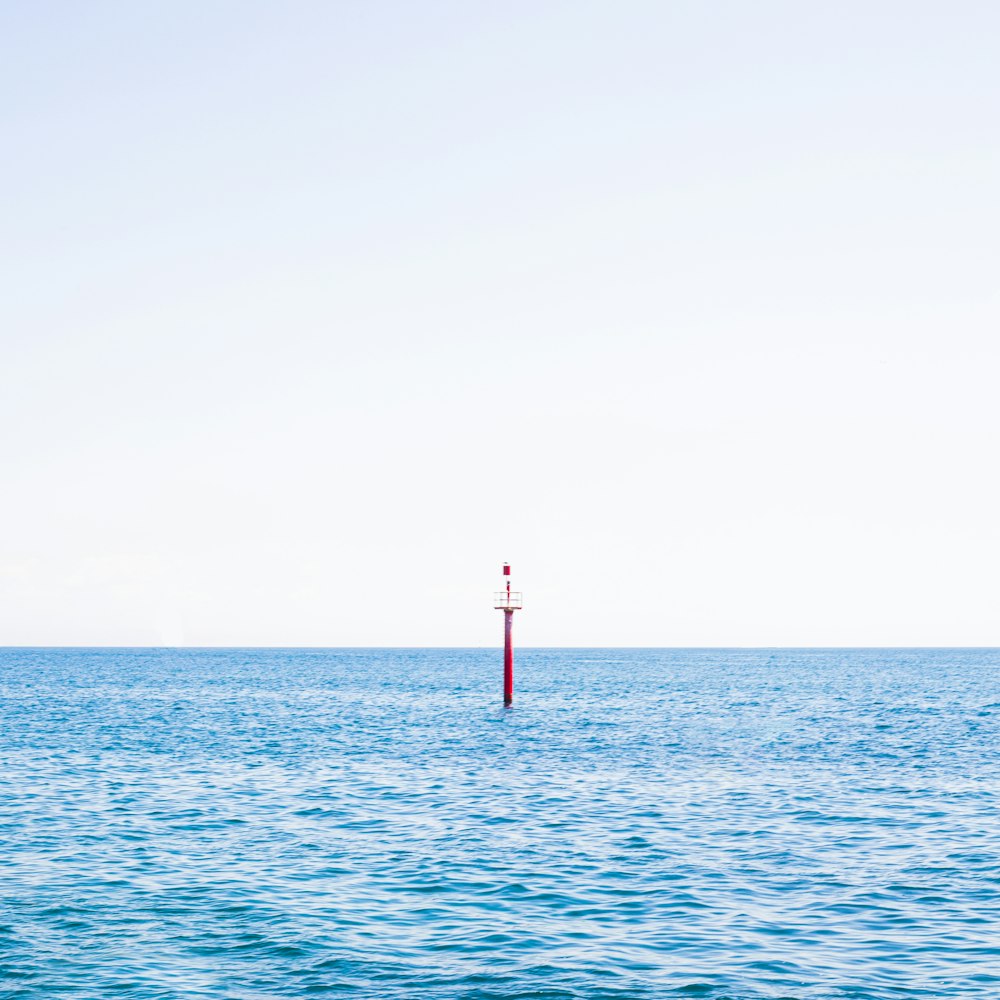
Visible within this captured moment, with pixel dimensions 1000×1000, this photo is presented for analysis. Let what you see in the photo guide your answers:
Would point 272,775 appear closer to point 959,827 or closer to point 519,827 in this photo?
point 519,827

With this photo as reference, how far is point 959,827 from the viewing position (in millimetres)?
29422

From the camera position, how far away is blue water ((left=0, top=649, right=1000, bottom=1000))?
17375 mm

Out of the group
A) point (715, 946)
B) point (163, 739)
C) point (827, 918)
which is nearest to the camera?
point (715, 946)

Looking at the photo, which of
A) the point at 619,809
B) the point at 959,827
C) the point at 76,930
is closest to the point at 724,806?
the point at 619,809

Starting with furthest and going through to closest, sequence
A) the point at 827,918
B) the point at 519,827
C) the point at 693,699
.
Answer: the point at 693,699 → the point at 519,827 → the point at 827,918

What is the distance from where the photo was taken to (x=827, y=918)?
66.7 feet

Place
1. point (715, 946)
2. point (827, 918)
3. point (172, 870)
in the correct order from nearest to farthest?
point (715, 946)
point (827, 918)
point (172, 870)

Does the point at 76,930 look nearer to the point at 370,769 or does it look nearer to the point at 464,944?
the point at 464,944

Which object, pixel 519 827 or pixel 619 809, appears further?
pixel 619 809

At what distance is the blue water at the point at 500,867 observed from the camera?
1738 centimetres

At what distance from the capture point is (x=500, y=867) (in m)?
24.7

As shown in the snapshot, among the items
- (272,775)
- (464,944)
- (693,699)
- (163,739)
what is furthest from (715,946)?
(693,699)

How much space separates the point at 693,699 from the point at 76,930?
75242mm

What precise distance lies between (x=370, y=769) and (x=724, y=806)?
1455 centimetres
